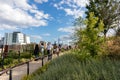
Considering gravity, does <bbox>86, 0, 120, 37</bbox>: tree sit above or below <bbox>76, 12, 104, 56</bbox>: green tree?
above

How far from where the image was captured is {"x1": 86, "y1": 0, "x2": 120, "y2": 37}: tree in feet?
168

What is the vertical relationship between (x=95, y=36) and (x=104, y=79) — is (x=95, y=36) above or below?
above

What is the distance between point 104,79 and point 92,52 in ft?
24.5

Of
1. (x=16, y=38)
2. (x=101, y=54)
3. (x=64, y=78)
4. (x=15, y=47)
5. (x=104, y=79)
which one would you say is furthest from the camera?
(x=16, y=38)

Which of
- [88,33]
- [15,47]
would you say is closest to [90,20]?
[88,33]

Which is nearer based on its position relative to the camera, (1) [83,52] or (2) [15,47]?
(1) [83,52]

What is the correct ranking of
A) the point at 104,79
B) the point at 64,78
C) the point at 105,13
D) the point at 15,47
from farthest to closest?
1. the point at 105,13
2. the point at 15,47
3. the point at 64,78
4. the point at 104,79

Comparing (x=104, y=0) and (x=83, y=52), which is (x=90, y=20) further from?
(x=104, y=0)

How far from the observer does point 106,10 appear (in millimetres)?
52125

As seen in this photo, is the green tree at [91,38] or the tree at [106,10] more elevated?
the tree at [106,10]

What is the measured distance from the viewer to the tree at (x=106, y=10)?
51188 mm

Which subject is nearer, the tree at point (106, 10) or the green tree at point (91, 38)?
the green tree at point (91, 38)

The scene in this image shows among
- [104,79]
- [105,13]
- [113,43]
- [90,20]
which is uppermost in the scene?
[105,13]

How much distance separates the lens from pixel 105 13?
2024 inches
